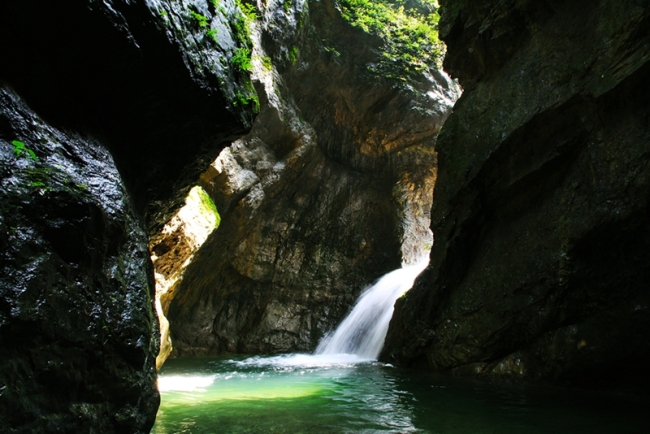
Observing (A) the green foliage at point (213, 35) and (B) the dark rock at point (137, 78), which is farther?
(A) the green foliage at point (213, 35)

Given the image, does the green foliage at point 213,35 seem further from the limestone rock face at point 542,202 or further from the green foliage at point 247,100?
the limestone rock face at point 542,202

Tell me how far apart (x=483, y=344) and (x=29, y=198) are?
24.7 ft

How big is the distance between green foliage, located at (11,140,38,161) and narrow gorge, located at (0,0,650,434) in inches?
0.7

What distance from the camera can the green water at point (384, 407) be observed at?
460cm

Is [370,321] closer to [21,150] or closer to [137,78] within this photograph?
[137,78]

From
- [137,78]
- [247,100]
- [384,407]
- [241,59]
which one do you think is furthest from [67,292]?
[384,407]

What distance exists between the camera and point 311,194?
15914 millimetres

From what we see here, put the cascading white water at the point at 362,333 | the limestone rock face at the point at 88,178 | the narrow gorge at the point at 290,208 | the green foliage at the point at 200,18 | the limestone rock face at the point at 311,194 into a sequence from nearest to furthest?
the limestone rock face at the point at 88,178, the narrow gorge at the point at 290,208, the green foliage at the point at 200,18, the cascading white water at the point at 362,333, the limestone rock face at the point at 311,194

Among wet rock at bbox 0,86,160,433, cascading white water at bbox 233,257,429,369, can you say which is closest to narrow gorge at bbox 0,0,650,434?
wet rock at bbox 0,86,160,433

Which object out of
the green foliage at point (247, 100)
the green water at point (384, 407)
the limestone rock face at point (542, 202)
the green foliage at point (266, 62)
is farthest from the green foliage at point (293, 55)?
the green water at point (384, 407)

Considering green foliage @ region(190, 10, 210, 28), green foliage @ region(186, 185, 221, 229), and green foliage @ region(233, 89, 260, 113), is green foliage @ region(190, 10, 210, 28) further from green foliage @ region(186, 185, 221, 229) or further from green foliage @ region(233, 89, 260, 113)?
green foliage @ region(186, 185, 221, 229)

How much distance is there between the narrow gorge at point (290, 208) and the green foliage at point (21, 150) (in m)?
0.02

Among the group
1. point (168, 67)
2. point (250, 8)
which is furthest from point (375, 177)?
point (168, 67)

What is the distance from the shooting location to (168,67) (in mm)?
4355
